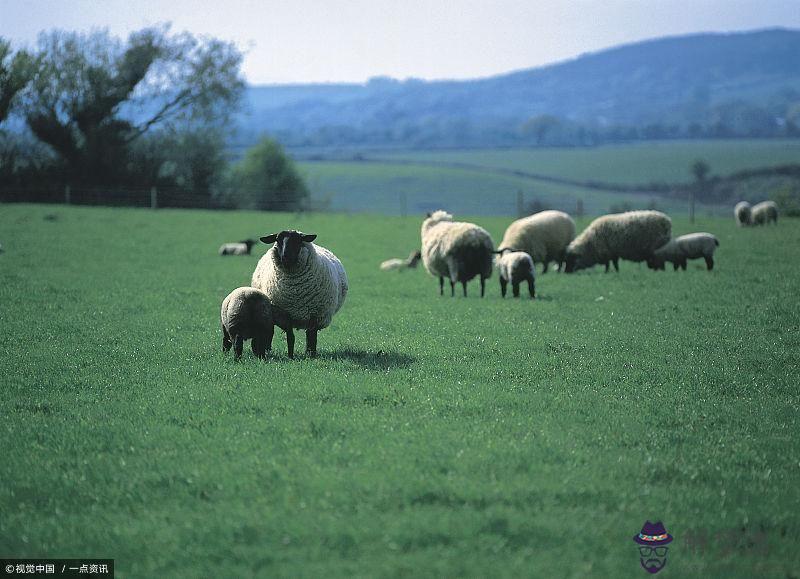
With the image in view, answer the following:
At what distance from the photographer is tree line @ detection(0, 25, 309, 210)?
5291cm

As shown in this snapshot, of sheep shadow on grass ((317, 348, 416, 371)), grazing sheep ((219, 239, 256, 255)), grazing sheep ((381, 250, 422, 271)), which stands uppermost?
grazing sheep ((219, 239, 256, 255))

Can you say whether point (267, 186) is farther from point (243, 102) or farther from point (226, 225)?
point (226, 225)

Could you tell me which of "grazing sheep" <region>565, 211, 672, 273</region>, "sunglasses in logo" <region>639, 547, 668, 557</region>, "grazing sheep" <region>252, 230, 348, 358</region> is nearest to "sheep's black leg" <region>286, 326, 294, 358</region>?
"grazing sheep" <region>252, 230, 348, 358</region>

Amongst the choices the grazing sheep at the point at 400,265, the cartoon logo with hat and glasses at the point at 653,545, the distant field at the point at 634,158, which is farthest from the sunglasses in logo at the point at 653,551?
the distant field at the point at 634,158

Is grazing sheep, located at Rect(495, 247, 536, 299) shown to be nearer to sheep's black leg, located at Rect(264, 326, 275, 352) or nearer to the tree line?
sheep's black leg, located at Rect(264, 326, 275, 352)

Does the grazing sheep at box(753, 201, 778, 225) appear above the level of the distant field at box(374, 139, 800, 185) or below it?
below

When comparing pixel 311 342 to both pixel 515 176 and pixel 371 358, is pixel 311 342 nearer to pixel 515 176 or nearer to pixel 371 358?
pixel 371 358

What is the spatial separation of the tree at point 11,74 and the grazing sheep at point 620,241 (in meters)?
38.5

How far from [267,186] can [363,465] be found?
61.8 metres

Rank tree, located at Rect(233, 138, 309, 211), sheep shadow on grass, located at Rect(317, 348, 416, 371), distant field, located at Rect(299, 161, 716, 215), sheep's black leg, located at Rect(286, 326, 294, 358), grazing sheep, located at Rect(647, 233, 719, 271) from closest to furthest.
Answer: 1. sheep shadow on grass, located at Rect(317, 348, 416, 371)
2. sheep's black leg, located at Rect(286, 326, 294, 358)
3. grazing sheep, located at Rect(647, 233, 719, 271)
4. tree, located at Rect(233, 138, 309, 211)
5. distant field, located at Rect(299, 161, 716, 215)

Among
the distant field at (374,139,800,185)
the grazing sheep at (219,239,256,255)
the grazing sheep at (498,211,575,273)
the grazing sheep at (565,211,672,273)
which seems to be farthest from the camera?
the distant field at (374,139,800,185)

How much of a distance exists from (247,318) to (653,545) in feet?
21.0

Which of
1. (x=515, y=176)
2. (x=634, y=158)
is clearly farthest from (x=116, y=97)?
(x=634, y=158)

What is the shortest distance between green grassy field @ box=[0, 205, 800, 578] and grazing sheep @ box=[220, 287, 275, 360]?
304mm
